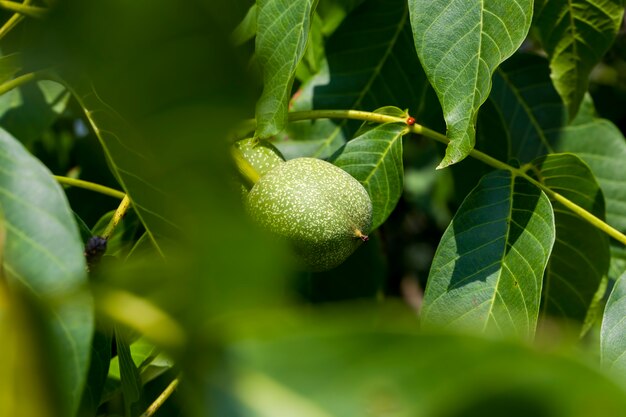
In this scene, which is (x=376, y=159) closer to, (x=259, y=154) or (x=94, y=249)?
(x=259, y=154)


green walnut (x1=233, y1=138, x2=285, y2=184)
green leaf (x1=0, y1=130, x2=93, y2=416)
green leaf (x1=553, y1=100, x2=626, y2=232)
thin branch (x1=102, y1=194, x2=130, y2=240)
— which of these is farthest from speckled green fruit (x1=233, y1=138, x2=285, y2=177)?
green leaf (x1=553, y1=100, x2=626, y2=232)

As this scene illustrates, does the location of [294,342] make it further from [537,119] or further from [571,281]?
[537,119]

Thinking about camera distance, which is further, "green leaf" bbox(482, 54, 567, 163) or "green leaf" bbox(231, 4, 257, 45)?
"green leaf" bbox(482, 54, 567, 163)

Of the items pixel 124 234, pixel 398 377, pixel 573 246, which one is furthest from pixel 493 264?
pixel 398 377

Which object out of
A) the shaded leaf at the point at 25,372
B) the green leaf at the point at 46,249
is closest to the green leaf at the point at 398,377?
the shaded leaf at the point at 25,372

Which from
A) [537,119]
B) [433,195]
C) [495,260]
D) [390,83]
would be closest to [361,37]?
[390,83]

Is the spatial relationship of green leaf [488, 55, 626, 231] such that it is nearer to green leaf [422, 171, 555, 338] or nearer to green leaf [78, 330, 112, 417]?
green leaf [422, 171, 555, 338]
